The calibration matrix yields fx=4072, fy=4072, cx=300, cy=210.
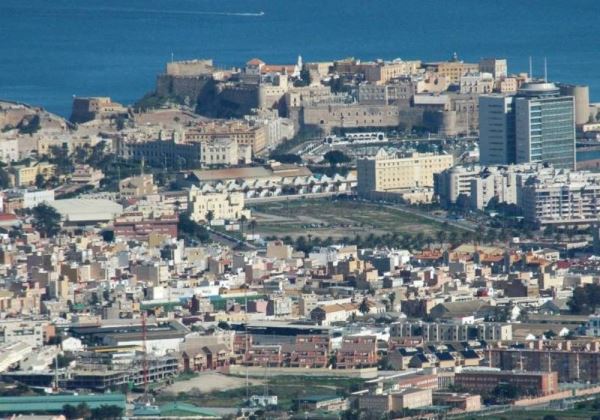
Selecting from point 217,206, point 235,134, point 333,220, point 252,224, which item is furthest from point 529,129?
point 252,224

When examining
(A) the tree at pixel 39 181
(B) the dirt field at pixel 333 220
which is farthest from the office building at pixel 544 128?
(A) the tree at pixel 39 181

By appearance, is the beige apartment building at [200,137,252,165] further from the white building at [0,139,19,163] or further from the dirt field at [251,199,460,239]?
the dirt field at [251,199,460,239]

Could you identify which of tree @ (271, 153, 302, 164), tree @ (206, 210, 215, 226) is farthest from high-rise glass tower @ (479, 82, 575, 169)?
tree @ (206, 210, 215, 226)

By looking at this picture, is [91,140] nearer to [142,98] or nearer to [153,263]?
[142,98]

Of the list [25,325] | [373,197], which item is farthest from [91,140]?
[25,325]

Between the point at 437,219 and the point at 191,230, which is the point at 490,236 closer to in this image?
the point at 437,219

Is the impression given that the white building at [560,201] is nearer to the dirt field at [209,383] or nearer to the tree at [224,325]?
the tree at [224,325]
